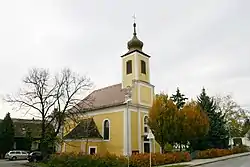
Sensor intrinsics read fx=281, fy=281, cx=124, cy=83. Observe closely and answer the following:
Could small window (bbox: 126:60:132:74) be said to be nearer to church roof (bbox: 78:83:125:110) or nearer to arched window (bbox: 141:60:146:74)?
arched window (bbox: 141:60:146:74)

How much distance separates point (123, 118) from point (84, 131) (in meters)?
5.33

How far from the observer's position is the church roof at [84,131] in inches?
1335

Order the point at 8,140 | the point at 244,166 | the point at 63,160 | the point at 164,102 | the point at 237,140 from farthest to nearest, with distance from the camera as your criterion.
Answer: the point at 237,140
the point at 8,140
the point at 164,102
the point at 63,160
the point at 244,166

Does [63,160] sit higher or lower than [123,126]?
lower

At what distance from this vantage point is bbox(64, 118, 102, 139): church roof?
111 feet

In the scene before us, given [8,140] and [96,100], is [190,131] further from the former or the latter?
[8,140]

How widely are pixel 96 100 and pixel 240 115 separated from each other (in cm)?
2743

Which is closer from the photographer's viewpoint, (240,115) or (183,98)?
(183,98)

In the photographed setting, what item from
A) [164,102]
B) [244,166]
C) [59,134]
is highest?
[164,102]

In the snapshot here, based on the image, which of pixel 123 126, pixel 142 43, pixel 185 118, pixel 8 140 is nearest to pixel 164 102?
pixel 185 118

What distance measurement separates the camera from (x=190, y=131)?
96.8ft

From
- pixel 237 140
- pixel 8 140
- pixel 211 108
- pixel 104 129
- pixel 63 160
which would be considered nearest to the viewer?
pixel 63 160

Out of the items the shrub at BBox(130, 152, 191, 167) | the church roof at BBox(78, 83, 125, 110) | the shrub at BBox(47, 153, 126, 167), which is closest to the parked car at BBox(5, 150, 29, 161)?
the church roof at BBox(78, 83, 125, 110)

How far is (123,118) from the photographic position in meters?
Result: 33.3
